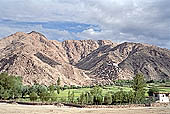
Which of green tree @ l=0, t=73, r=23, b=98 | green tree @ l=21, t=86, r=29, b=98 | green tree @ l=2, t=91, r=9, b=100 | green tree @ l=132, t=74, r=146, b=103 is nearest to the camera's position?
green tree @ l=132, t=74, r=146, b=103

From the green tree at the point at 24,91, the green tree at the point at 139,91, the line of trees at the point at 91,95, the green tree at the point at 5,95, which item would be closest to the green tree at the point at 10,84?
the line of trees at the point at 91,95

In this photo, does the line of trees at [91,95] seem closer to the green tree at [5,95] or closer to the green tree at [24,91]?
the green tree at [5,95]

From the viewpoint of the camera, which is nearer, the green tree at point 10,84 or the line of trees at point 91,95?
the line of trees at point 91,95

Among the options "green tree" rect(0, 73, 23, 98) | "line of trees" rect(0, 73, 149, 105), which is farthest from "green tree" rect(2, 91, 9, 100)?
"green tree" rect(0, 73, 23, 98)

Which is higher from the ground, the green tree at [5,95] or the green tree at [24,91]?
the green tree at [24,91]

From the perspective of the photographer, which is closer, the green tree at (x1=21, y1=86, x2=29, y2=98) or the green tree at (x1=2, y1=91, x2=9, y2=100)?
the green tree at (x1=2, y1=91, x2=9, y2=100)

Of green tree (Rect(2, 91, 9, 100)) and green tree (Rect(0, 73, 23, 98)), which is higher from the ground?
green tree (Rect(0, 73, 23, 98))

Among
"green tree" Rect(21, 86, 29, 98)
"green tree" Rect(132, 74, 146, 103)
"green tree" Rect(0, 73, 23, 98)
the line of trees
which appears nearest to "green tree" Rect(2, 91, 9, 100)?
the line of trees

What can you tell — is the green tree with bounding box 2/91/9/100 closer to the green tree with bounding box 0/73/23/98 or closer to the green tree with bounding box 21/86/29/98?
the green tree with bounding box 0/73/23/98

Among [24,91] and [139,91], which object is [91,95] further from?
[24,91]

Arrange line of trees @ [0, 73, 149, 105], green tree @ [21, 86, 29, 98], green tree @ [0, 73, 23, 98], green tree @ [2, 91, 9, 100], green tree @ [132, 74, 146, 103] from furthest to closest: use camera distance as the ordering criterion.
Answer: green tree @ [21, 86, 29, 98] → green tree @ [0, 73, 23, 98] → green tree @ [2, 91, 9, 100] → green tree @ [132, 74, 146, 103] → line of trees @ [0, 73, 149, 105]

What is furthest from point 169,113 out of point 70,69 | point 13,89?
point 70,69

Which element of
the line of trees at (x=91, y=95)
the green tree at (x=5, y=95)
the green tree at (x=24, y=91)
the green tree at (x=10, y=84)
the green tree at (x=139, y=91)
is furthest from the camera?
the green tree at (x=24, y=91)

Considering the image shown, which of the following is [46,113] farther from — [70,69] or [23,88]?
[70,69]
